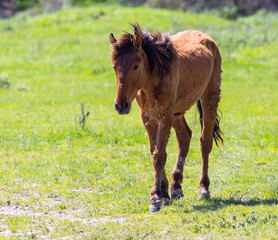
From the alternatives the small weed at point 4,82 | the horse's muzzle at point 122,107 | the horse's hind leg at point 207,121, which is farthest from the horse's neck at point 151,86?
the small weed at point 4,82

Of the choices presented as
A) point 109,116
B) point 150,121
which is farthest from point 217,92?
point 109,116

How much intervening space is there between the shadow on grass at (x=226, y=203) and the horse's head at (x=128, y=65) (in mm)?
1731

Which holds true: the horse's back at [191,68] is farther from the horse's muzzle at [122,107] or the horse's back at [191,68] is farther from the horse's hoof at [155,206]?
the horse's hoof at [155,206]

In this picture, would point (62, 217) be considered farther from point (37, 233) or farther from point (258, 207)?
point (258, 207)

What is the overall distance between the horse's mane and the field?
1.17ft

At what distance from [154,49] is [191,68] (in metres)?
0.95

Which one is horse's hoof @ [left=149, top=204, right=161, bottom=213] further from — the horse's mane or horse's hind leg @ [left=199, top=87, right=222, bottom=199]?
the horse's mane

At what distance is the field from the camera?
647 cm

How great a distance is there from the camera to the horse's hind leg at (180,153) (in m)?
7.75

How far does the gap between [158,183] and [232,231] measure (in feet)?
4.76

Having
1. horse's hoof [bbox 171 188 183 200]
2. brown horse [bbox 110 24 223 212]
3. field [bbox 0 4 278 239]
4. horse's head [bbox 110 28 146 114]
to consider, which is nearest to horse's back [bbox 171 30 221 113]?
brown horse [bbox 110 24 223 212]

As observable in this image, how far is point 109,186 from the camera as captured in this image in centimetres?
852

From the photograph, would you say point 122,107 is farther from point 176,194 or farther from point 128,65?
point 176,194

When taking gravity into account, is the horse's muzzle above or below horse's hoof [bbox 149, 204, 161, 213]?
above
